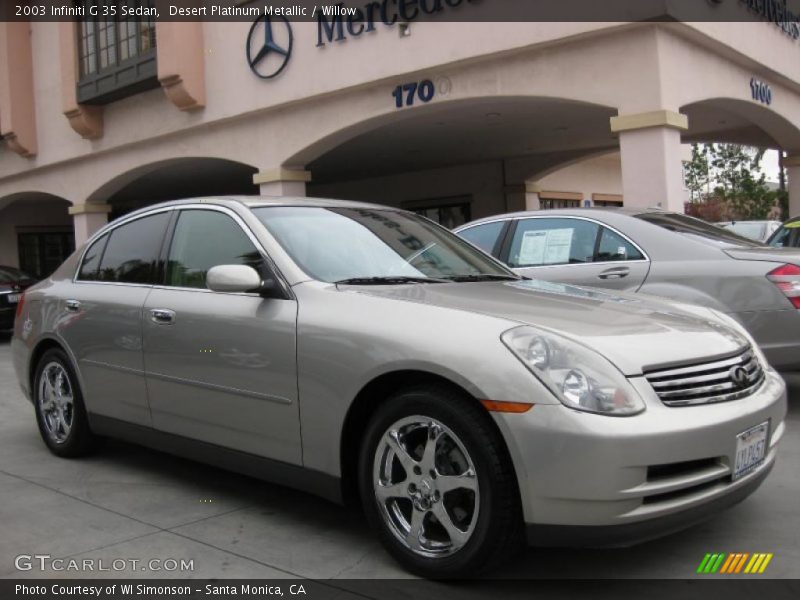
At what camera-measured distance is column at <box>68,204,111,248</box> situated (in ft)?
63.2

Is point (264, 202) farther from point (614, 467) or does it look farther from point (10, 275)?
point (10, 275)

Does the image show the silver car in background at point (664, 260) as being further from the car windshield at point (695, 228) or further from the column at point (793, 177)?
the column at point (793, 177)

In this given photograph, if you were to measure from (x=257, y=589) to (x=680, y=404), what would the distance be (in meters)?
1.79

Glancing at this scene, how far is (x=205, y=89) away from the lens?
51.0ft

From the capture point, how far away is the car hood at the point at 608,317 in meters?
3.04

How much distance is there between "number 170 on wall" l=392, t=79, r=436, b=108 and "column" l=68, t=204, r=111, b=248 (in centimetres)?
983

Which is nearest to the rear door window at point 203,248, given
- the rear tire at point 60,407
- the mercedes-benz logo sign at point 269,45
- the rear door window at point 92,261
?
the rear door window at point 92,261

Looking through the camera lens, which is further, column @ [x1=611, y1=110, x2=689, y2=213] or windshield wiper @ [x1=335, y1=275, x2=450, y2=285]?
column @ [x1=611, y1=110, x2=689, y2=213]

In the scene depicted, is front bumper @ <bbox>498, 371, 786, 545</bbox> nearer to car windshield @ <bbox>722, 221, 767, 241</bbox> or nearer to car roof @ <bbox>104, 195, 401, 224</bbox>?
car roof @ <bbox>104, 195, 401, 224</bbox>

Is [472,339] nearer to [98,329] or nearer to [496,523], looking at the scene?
[496,523]

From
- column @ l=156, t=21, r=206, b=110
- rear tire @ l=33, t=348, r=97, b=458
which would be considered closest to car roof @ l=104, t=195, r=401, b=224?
rear tire @ l=33, t=348, r=97, b=458

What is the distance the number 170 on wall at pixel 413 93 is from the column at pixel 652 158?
2962 mm

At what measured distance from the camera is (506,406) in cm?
290

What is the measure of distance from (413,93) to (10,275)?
7616 mm
